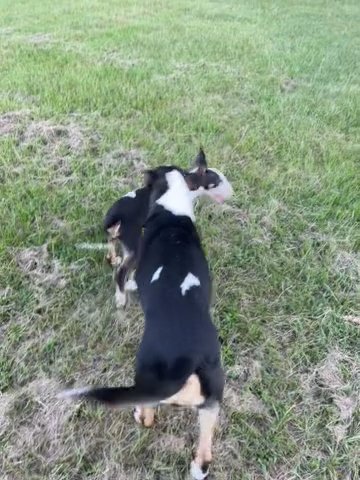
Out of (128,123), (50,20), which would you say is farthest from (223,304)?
(50,20)

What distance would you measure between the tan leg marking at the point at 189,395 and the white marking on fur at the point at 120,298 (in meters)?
1.03

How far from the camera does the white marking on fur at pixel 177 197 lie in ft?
9.54

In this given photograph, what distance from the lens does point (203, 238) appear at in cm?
346

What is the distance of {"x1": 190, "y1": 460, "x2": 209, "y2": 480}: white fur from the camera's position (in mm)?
2160

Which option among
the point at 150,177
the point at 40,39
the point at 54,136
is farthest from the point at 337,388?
the point at 40,39

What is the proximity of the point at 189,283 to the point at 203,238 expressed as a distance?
1214 mm

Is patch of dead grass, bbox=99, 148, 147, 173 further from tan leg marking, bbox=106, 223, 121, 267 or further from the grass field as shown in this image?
tan leg marking, bbox=106, 223, 121, 267

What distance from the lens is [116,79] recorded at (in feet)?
17.7

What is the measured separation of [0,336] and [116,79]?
362 cm

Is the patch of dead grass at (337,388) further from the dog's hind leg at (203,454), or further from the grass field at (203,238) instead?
the dog's hind leg at (203,454)

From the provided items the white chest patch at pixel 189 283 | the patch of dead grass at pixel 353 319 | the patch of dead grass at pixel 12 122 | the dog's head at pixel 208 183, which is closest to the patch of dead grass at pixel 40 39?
the patch of dead grass at pixel 12 122

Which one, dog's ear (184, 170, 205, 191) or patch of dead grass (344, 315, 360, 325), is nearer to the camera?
patch of dead grass (344, 315, 360, 325)

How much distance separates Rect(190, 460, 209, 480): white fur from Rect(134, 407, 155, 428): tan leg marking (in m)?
0.28

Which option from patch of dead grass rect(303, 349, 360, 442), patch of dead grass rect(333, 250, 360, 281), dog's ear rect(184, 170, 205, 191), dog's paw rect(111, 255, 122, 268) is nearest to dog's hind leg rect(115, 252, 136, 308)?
dog's paw rect(111, 255, 122, 268)
